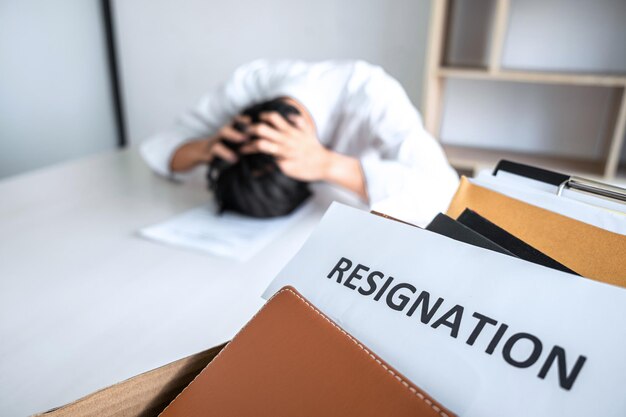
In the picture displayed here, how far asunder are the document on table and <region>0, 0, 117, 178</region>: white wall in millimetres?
1164

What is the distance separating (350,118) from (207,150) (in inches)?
14.2

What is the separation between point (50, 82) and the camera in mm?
1831

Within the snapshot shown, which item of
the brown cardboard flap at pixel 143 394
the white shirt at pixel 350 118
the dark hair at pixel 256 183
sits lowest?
the brown cardboard flap at pixel 143 394

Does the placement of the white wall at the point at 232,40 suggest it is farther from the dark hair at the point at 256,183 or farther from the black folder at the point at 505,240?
the black folder at the point at 505,240

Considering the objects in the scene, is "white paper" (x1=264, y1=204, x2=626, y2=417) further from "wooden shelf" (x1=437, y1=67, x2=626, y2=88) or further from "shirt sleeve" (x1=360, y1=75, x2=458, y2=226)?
"wooden shelf" (x1=437, y1=67, x2=626, y2=88)

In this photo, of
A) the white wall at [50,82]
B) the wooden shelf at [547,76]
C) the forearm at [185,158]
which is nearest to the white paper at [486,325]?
the forearm at [185,158]

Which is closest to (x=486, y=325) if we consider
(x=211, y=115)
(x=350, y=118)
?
(x=350, y=118)

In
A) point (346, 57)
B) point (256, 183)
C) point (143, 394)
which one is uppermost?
point (346, 57)

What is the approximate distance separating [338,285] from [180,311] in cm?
39

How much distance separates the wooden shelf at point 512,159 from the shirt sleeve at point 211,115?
0.65m

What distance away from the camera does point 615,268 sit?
1.01 ft

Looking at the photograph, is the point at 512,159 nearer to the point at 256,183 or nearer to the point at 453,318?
the point at 256,183

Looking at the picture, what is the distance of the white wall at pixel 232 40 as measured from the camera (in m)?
1.65

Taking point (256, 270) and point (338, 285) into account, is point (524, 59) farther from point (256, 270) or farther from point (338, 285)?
point (338, 285)
